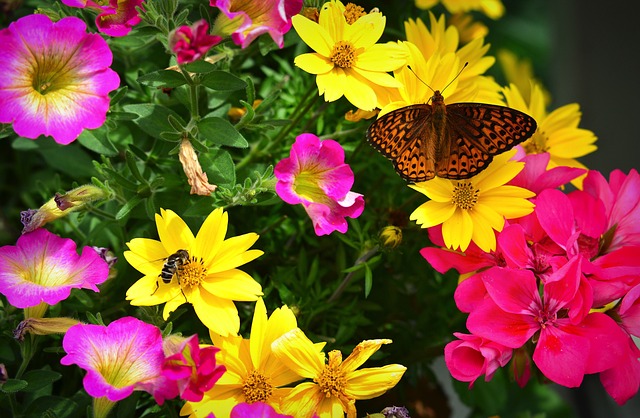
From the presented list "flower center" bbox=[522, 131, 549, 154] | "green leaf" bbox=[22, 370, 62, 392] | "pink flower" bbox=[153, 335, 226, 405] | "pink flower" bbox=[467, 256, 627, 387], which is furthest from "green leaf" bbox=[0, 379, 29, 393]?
"flower center" bbox=[522, 131, 549, 154]

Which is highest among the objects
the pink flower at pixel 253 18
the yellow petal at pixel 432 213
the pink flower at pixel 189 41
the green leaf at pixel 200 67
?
the pink flower at pixel 189 41

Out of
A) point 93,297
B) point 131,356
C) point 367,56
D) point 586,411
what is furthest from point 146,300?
point 586,411

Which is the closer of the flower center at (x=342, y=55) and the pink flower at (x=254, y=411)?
the pink flower at (x=254, y=411)

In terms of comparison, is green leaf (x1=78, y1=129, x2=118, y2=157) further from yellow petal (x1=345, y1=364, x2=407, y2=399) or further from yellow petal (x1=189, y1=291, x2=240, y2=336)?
yellow petal (x1=345, y1=364, x2=407, y2=399)

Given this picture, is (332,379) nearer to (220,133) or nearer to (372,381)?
(372,381)

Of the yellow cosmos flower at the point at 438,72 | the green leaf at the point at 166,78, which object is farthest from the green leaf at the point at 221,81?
the yellow cosmos flower at the point at 438,72

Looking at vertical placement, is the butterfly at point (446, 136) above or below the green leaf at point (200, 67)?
below

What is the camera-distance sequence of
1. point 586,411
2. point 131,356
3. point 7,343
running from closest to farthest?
point 131,356 → point 7,343 → point 586,411

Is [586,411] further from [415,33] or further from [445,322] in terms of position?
[415,33]

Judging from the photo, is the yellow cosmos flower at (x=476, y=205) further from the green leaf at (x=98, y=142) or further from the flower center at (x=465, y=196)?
the green leaf at (x=98, y=142)
